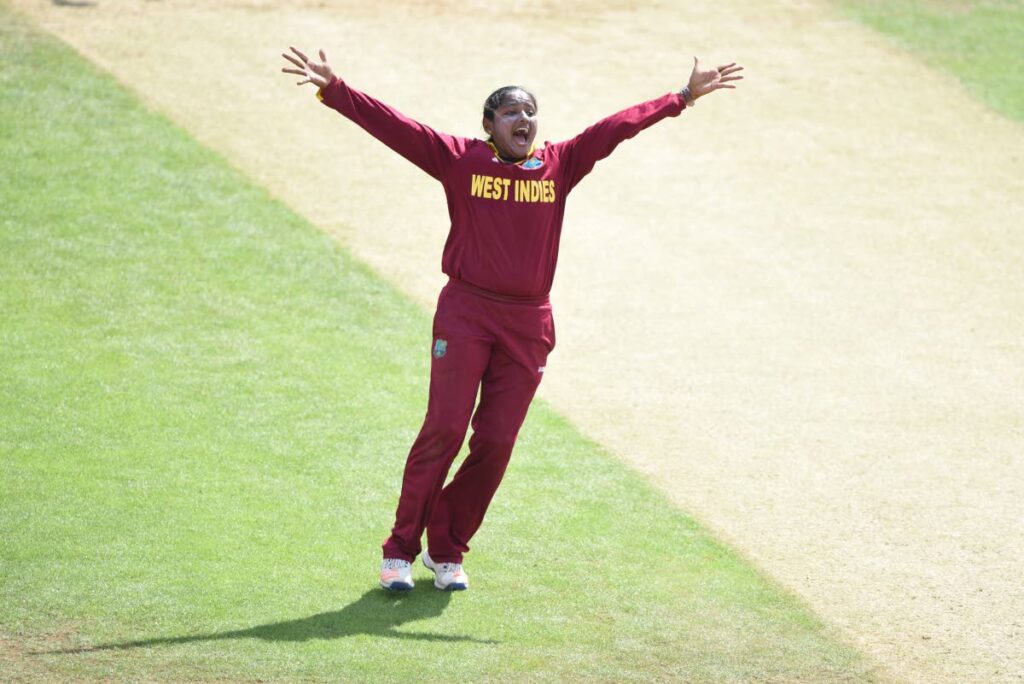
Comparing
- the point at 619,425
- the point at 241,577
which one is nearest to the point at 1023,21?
the point at 619,425

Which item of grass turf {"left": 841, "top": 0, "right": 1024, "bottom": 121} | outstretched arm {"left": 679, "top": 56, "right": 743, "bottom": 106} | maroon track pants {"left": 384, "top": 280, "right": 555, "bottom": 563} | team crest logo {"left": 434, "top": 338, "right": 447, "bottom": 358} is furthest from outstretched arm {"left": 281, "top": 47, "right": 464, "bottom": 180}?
grass turf {"left": 841, "top": 0, "right": 1024, "bottom": 121}

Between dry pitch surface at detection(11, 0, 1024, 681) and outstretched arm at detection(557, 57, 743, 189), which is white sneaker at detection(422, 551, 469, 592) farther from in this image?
outstretched arm at detection(557, 57, 743, 189)

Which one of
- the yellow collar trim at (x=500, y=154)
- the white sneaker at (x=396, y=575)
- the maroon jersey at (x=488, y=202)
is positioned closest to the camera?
the maroon jersey at (x=488, y=202)

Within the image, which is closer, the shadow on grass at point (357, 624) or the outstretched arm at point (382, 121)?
the shadow on grass at point (357, 624)

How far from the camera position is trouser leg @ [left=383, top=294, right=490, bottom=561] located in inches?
282

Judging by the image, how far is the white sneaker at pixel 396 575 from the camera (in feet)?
24.2

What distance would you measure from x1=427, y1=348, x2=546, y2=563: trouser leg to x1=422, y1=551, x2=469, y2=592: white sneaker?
1.3 inches

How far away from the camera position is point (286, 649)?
22.1 ft

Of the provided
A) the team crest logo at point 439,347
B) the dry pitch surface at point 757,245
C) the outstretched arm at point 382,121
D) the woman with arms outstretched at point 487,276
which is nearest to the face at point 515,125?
the woman with arms outstretched at point 487,276

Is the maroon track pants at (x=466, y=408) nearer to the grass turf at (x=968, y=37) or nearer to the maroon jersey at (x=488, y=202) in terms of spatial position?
the maroon jersey at (x=488, y=202)

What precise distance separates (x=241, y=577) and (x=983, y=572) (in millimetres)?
4068

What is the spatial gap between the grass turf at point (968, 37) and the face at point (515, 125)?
9.77 m

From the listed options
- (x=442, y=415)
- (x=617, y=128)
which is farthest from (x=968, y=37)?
(x=442, y=415)

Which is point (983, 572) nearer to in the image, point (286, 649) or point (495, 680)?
point (495, 680)
